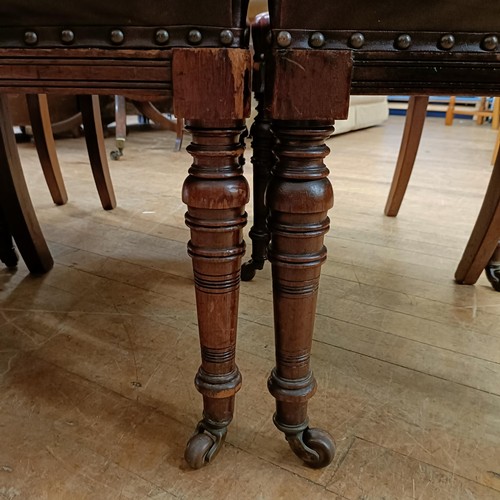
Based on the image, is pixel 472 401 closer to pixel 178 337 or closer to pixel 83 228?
pixel 178 337

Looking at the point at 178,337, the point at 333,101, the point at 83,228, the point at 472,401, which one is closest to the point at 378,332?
the point at 472,401

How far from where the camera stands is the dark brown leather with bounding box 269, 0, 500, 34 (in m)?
0.44

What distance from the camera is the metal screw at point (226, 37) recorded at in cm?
45

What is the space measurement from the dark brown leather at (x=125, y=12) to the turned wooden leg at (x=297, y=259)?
12cm

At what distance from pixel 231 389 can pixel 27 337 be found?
0.49 metres

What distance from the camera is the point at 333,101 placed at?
1.53 ft

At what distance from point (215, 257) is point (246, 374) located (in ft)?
1.11

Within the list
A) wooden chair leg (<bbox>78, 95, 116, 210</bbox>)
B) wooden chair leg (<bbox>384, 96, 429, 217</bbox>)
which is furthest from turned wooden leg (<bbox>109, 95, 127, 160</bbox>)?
wooden chair leg (<bbox>384, 96, 429, 217</bbox>)

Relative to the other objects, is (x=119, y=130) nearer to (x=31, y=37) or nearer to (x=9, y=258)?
(x=9, y=258)

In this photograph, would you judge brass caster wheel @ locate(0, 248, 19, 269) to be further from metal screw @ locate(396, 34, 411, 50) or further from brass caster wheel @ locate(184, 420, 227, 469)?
metal screw @ locate(396, 34, 411, 50)

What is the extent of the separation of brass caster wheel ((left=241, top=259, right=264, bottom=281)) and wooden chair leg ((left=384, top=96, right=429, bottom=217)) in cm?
63

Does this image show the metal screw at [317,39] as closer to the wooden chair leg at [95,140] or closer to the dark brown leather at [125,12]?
the dark brown leather at [125,12]

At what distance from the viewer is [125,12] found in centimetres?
46

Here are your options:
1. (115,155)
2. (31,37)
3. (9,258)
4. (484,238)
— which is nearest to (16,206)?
(9,258)
